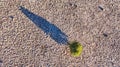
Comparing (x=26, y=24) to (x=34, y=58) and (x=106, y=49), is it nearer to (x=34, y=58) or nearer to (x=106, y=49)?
(x=34, y=58)

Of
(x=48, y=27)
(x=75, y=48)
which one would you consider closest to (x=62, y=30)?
(x=48, y=27)

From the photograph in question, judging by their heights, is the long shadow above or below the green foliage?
above

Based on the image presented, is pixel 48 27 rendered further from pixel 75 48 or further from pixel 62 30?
pixel 75 48

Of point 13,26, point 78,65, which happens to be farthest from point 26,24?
point 78,65

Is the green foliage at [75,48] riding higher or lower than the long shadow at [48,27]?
lower
